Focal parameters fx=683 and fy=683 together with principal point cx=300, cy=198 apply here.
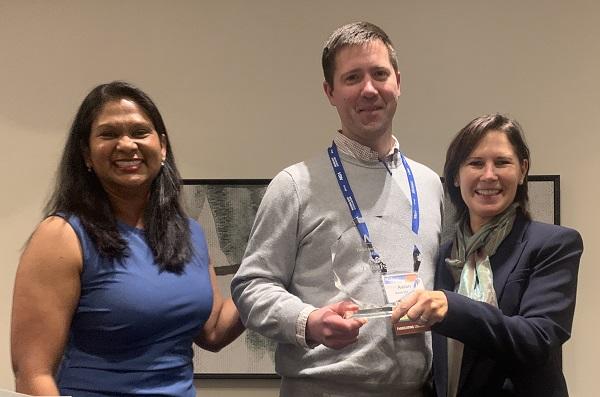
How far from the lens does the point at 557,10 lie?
10.6 feet

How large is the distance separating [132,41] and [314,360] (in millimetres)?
2142

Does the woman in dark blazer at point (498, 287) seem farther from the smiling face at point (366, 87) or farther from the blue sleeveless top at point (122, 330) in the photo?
the blue sleeveless top at point (122, 330)

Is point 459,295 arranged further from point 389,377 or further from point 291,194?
point 291,194

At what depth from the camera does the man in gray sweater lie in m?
1.66

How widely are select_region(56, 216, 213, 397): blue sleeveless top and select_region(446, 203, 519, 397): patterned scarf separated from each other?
69 centimetres

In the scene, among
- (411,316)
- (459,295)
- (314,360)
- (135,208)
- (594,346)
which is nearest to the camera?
(411,316)

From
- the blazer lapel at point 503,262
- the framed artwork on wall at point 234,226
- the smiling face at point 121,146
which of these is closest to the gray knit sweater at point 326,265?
the blazer lapel at point 503,262

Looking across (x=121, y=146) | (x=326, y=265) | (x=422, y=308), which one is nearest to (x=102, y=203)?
(x=121, y=146)

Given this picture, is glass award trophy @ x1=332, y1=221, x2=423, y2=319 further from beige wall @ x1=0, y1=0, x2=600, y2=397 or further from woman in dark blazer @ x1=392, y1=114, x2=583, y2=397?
beige wall @ x1=0, y1=0, x2=600, y2=397

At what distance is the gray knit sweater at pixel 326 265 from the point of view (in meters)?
1.65

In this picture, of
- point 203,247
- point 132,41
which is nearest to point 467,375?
point 203,247

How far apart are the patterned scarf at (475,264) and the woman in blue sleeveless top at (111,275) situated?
657 millimetres

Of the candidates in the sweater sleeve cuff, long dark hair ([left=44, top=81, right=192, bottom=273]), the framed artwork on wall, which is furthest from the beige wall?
the sweater sleeve cuff

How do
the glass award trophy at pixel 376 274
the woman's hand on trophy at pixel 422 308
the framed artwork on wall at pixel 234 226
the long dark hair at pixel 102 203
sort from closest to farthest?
1. the woman's hand on trophy at pixel 422 308
2. the glass award trophy at pixel 376 274
3. the long dark hair at pixel 102 203
4. the framed artwork on wall at pixel 234 226
